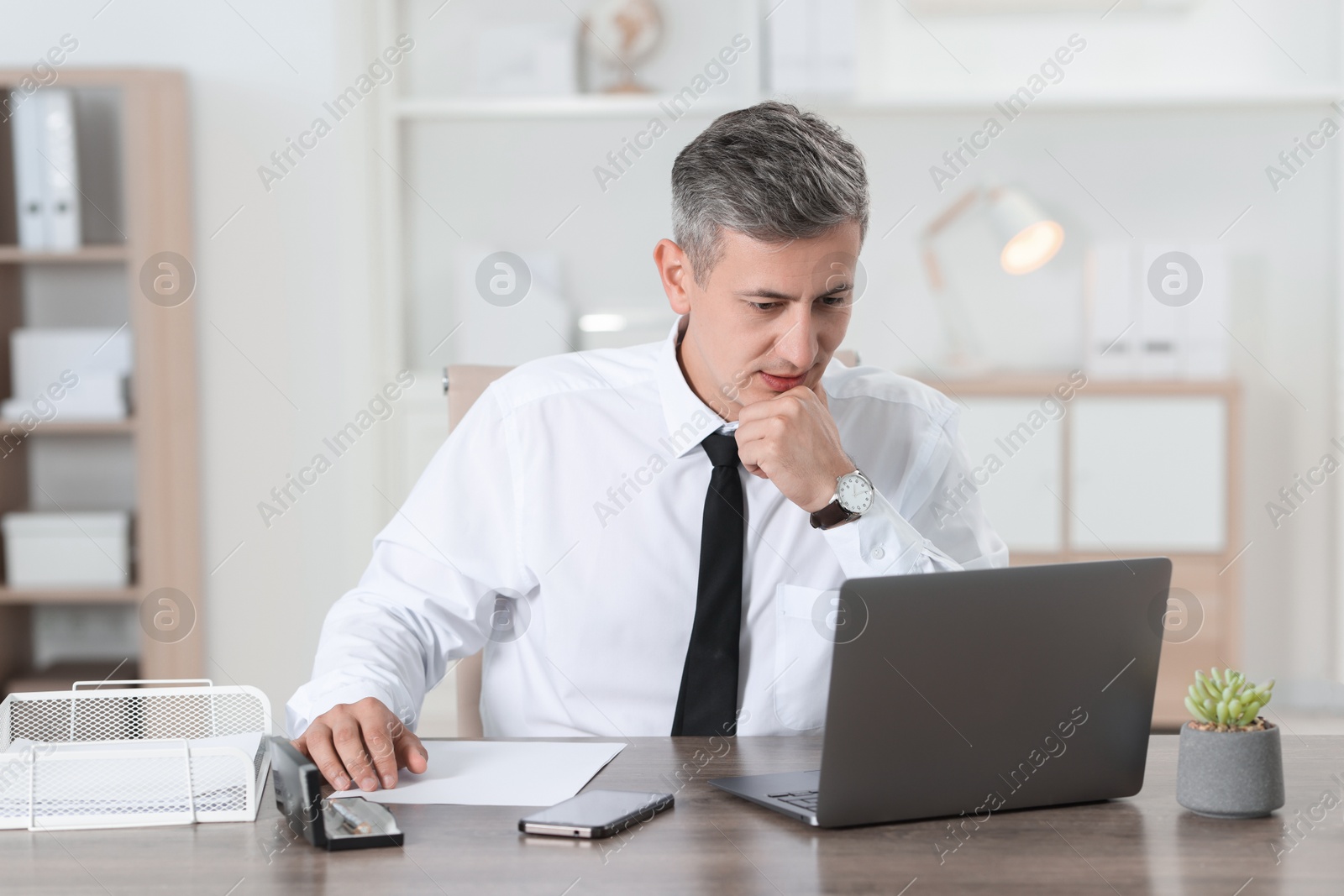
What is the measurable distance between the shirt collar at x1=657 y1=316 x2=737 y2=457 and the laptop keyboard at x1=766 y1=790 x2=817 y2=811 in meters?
0.55

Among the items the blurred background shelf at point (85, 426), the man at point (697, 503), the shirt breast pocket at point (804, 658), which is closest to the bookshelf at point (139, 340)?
the blurred background shelf at point (85, 426)

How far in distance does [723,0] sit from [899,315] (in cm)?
108

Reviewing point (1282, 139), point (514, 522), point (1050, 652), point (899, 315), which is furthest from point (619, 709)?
point (1282, 139)

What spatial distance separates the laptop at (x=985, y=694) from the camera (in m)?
0.92

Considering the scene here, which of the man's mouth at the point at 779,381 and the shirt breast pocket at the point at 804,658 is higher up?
the man's mouth at the point at 779,381

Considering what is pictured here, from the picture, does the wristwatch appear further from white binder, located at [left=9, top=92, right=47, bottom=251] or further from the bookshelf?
white binder, located at [left=9, top=92, right=47, bottom=251]

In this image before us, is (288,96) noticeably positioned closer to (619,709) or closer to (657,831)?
(619,709)

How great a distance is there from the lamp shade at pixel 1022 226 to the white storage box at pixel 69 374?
8.08 feet

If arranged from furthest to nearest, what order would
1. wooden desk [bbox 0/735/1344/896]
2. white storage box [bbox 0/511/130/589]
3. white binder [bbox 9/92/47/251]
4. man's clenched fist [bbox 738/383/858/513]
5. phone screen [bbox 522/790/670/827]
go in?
white storage box [bbox 0/511/130/589] < white binder [bbox 9/92/47/251] < man's clenched fist [bbox 738/383/858/513] < phone screen [bbox 522/790/670/827] < wooden desk [bbox 0/735/1344/896]

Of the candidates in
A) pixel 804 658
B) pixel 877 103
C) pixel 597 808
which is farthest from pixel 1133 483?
pixel 597 808

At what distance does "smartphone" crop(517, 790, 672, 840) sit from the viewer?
0.93m

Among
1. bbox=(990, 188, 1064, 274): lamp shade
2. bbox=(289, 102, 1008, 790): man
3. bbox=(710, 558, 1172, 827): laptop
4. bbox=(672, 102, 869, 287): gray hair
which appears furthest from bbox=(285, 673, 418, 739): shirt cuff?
bbox=(990, 188, 1064, 274): lamp shade

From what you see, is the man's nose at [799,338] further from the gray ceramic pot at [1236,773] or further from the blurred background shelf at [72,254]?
the blurred background shelf at [72,254]

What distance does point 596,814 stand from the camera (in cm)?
96
